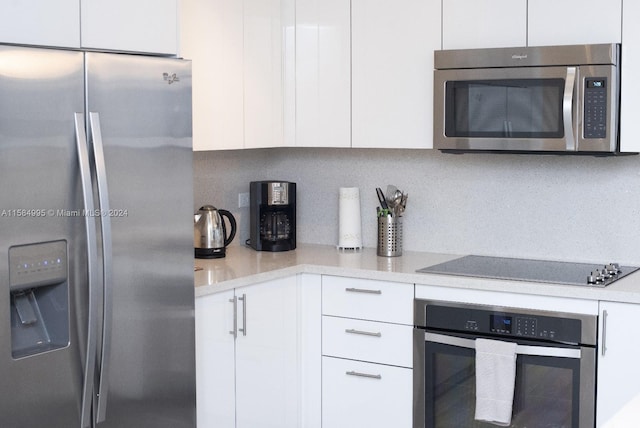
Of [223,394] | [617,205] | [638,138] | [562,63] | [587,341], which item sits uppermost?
[562,63]

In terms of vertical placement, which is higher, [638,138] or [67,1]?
[67,1]

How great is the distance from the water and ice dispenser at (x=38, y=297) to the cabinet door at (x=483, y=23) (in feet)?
6.13

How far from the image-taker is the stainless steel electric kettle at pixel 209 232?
160 inches

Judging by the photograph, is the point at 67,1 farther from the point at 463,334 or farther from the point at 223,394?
the point at 463,334

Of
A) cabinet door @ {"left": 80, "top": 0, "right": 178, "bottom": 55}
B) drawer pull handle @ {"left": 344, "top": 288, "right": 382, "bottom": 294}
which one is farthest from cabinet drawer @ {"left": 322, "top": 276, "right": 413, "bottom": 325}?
cabinet door @ {"left": 80, "top": 0, "right": 178, "bottom": 55}

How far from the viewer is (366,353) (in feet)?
12.8

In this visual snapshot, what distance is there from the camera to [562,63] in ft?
11.7

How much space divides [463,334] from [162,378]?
1.17 m

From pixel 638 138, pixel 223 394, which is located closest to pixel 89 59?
pixel 223 394

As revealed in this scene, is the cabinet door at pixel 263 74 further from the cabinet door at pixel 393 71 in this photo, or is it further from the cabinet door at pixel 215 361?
the cabinet door at pixel 215 361

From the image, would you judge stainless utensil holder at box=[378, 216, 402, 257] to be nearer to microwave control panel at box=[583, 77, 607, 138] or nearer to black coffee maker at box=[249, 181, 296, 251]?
black coffee maker at box=[249, 181, 296, 251]

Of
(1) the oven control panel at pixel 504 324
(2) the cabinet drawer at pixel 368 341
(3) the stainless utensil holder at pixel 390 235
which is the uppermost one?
(3) the stainless utensil holder at pixel 390 235

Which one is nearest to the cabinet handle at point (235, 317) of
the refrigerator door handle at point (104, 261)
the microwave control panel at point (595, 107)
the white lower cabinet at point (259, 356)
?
the white lower cabinet at point (259, 356)

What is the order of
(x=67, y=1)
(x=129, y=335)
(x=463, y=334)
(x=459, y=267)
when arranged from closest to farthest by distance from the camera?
1. (x=67, y=1)
2. (x=129, y=335)
3. (x=463, y=334)
4. (x=459, y=267)
